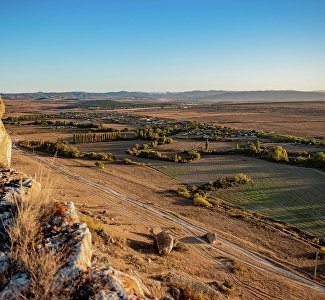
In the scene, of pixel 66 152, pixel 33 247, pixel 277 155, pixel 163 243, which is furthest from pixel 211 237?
pixel 66 152

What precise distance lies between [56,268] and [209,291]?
242 inches

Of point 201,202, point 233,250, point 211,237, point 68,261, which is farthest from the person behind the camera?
point 201,202

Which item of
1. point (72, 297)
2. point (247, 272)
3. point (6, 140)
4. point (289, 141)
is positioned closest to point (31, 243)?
point (72, 297)

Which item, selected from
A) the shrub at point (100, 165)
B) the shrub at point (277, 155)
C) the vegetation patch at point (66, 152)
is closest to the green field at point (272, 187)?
the shrub at point (277, 155)

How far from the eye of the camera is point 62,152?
125 ft

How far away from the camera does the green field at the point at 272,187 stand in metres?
20.8

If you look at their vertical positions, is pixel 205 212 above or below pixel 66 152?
below

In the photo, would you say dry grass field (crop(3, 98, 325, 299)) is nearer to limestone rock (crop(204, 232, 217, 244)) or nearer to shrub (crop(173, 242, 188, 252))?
shrub (crop(173, 242, 188, 252))

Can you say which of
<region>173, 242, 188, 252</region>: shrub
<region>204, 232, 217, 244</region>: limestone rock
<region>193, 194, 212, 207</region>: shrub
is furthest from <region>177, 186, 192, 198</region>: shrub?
<region>173, 242, 188, 252</region>: shrub

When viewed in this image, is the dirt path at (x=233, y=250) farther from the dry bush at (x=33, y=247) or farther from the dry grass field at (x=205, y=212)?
the dry bush at (x=33, y=247)

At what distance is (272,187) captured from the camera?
2592 centimetres

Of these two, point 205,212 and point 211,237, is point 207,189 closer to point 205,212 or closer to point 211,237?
point 205,212

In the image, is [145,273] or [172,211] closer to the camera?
[145,273]

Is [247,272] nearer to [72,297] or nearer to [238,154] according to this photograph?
[72,297]
